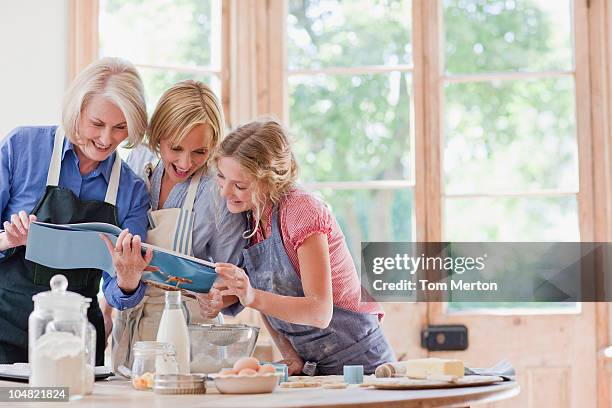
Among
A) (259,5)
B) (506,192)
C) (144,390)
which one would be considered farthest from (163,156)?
(506,192)

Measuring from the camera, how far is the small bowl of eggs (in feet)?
6.01

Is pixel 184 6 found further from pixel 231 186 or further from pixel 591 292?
pixel 591 292

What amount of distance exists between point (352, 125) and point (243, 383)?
2.47 metres

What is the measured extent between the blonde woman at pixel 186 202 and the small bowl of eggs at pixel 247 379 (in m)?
0.64

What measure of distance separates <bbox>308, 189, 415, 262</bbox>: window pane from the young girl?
1.48 metres

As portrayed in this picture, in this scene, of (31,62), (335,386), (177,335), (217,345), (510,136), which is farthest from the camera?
(510,136)

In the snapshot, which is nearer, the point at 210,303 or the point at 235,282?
the point at 235,282

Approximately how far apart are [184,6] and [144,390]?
250 cm

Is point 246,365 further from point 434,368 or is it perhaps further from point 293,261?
point 293,261

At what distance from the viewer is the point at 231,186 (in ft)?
7.98

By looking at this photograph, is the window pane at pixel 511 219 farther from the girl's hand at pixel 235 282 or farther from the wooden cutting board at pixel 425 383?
the wooden cutting board at pixel 425 383

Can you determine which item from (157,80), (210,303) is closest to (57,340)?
(210,303)

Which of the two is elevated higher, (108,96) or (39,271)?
(108,96)

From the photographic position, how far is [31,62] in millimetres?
3633
